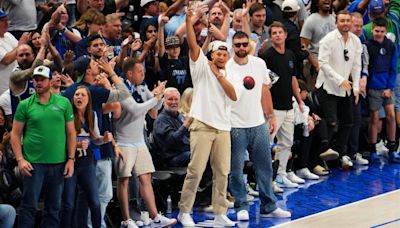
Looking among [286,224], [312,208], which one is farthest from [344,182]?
[286,224]

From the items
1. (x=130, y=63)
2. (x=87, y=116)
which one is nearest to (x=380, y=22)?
(x=130, y=63)

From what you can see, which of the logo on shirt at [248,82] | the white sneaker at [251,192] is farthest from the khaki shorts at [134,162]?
the white sneaker at [251,192]

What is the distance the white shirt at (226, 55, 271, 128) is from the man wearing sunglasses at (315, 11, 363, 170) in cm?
258

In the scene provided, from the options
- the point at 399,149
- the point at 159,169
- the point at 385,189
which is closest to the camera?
the point at 159,169

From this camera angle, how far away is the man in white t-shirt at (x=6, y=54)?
40.8 feet

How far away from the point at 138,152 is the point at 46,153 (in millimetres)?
1561

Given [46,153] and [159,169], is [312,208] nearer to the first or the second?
[159,169]

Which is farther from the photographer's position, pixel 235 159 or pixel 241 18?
pixel 241 18

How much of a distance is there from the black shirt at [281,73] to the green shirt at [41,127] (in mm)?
3660

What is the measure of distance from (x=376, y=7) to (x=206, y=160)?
5.32 metres

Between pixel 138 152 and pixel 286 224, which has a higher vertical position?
pixel 138 152

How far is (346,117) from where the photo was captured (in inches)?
583

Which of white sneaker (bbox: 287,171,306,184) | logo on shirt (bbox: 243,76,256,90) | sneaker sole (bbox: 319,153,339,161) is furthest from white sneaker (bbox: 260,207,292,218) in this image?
sneaker sole (bbox: 319,153,339,161)

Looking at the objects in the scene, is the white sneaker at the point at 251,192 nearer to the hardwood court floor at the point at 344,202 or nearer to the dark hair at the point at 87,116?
the hardwood court floor at the point at 344,202
